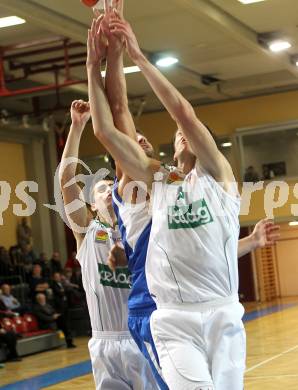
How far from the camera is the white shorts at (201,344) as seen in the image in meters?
3.88

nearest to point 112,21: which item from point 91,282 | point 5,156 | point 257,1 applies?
point 91,282

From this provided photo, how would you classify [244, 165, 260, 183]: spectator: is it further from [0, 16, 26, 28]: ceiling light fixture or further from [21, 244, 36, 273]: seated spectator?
[0, 16, 26, 28]: ceiling light fixture

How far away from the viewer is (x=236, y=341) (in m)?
4.04

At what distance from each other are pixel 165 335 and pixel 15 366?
11402 millimetres

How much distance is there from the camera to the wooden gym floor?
10.4 metres

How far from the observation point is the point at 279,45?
60.4ft

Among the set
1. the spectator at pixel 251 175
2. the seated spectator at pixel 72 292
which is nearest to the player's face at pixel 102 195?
the seated spectator at pixel 72 292

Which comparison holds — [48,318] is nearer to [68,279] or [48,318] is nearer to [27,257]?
[68,279]

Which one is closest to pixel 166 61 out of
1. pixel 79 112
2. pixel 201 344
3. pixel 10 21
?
pixel 10 21

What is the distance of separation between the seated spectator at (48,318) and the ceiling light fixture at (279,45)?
7.20 meters

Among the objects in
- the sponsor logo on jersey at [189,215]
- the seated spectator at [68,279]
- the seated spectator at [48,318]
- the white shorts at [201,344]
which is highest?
the sponsor logo on jersey at [189,215]

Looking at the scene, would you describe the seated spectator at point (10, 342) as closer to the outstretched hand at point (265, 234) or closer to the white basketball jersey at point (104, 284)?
the white basketball jersey at point (104, 284)

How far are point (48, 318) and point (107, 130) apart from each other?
14058mm

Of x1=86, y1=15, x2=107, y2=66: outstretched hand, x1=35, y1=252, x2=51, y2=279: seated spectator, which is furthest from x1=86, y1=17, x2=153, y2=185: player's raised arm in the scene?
x1=35, y1=252, x2=51, y2=279: seated spectator
